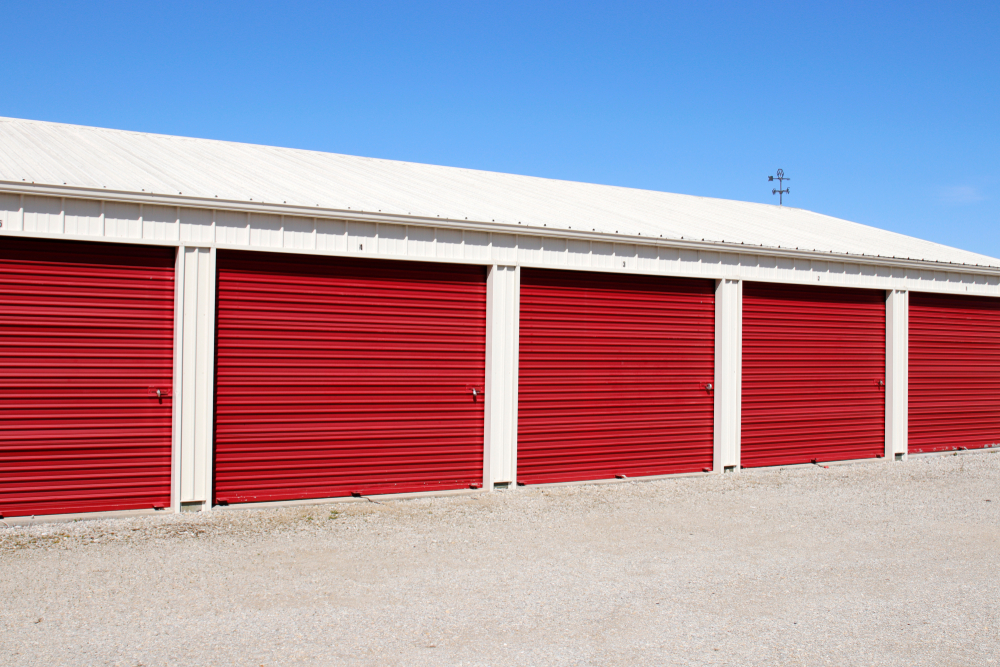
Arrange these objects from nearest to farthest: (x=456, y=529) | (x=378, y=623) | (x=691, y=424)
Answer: (x=378, y=623), (x=456, y=529), (x=691, y=424)

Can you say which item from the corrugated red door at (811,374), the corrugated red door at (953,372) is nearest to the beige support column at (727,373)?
the corrugated red door at (811,374)

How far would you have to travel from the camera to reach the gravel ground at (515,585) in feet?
15.6

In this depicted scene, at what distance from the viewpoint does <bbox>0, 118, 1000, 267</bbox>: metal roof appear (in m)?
8.91

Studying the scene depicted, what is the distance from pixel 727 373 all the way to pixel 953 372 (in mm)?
5067

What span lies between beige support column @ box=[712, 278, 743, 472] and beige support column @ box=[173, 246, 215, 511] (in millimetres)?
6700

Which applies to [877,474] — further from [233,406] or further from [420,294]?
[233,406]

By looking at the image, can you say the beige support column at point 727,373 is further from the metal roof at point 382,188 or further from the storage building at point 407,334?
the metal roof at point 382,188

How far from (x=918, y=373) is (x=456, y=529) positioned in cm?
919

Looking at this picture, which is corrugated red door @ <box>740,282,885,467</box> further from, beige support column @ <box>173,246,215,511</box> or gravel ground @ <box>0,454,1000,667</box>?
beige support column @ <box>173,246,215,511</box>

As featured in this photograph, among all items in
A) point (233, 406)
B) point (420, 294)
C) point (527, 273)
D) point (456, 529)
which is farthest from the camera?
point (527, 273)

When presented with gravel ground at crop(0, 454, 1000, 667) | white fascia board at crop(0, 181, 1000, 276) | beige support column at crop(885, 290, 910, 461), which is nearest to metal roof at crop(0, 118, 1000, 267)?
white fascia board at crop(0, 181, 1000, 276)

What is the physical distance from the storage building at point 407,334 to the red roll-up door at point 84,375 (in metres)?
0.02

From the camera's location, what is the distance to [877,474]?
11.7m

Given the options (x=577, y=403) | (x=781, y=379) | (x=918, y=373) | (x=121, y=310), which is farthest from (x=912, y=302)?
(x=121, y=310)
